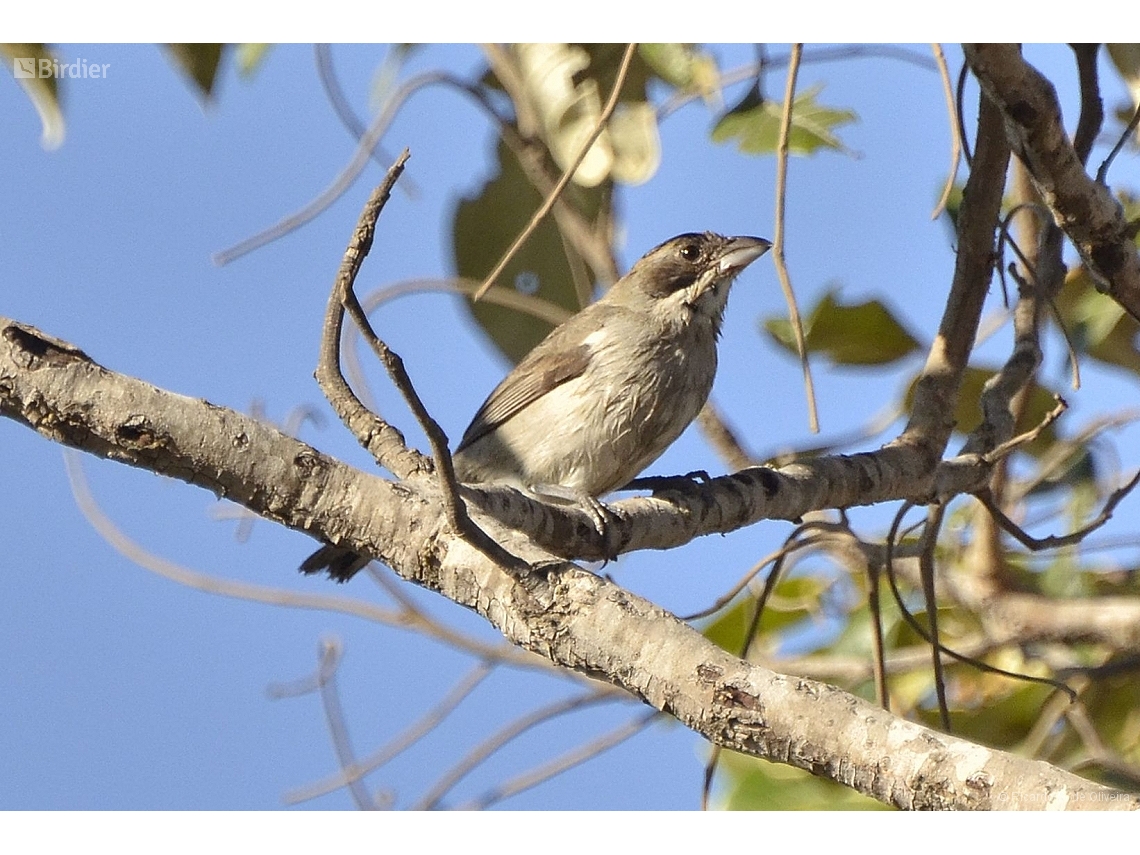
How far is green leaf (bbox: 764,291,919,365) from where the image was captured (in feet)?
15.2

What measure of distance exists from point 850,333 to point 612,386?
936 millimetres

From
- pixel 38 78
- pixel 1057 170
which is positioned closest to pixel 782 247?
pixel 1057 170

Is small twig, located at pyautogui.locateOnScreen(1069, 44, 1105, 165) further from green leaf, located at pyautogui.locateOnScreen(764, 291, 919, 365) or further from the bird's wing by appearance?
the bird's wing

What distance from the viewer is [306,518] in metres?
2.87

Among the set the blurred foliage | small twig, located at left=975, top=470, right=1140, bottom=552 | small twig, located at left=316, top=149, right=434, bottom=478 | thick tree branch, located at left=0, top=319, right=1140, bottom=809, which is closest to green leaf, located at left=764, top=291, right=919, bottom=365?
the blurred foliage

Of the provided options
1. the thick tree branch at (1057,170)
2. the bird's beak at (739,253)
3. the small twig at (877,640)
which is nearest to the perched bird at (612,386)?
the bird's beak at (739,253)

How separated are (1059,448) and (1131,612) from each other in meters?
0.71

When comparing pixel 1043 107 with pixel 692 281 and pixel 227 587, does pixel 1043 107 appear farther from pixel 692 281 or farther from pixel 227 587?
pixel 227 587

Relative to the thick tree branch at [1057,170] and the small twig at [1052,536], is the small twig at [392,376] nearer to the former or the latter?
the thick tree branch at [1057,170]

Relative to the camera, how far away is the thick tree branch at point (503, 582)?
2283 millimetres

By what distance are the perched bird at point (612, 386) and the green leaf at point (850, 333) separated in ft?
1.59

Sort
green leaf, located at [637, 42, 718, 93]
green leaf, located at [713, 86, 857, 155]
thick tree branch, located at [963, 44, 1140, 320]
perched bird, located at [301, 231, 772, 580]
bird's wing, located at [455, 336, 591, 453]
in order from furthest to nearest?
bird's wing, located at [455, 336, 591, 453], perched bird, located at [301, 231, 772, 580], green leaf, located at [637, 42, 718, 93], green leaf, located at [713, 86, 857, 155], thick tree branch, located at [963, 44, 1140, 320]
